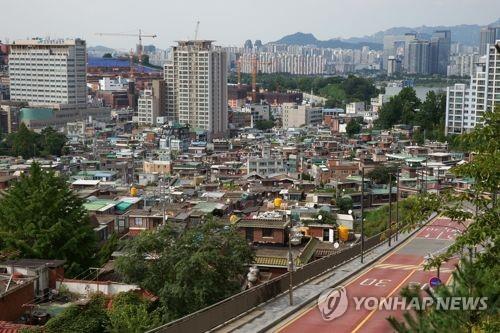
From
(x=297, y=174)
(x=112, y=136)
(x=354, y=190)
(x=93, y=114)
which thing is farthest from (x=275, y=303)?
(x=93, y=114)

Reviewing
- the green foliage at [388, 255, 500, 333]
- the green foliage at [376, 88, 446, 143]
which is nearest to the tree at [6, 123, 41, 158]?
the green foliage at [376, 88, 446, 143]

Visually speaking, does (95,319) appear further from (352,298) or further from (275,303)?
(352,298)

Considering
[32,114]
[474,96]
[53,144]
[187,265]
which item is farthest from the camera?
[32,114]

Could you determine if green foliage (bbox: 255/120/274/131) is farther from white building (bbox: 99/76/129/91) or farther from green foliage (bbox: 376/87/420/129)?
white building (bbox: 99/76/129/91)

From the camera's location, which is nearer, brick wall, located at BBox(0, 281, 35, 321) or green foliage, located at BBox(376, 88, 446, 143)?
brick wall, located at BBox(0, 281, 35, 321)

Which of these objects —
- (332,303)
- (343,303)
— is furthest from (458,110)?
(332,303)

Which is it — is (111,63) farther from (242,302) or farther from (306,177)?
(242,302)

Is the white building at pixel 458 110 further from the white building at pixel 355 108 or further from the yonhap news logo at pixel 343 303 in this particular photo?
the yonhap news logo at pixel 343 303
